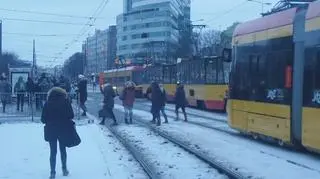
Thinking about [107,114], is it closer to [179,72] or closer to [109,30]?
[179,72]

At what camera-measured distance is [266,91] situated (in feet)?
54.6

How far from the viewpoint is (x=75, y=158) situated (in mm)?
14273

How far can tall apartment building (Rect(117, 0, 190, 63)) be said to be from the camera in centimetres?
8818

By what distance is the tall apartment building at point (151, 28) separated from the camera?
88175 millimetres

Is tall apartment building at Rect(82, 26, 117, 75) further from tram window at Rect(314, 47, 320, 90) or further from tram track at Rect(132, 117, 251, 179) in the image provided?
tram window at Rect(314, 47, 320, 90)

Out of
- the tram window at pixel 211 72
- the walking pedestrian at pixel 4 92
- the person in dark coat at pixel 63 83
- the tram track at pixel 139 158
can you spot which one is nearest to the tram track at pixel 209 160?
the tram track at pixel 139 158

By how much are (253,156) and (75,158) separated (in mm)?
4009

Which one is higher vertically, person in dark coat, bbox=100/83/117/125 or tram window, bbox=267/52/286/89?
tram window, bbox=267/52/286/89

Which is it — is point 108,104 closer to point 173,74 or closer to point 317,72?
point 317,72

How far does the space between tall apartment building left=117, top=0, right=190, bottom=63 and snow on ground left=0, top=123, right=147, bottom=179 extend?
196 feet

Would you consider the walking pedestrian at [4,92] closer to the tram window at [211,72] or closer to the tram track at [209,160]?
the tram window at [211,72]

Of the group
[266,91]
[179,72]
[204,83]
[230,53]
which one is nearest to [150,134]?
[230,53]

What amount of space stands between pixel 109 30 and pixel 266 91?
452 feet

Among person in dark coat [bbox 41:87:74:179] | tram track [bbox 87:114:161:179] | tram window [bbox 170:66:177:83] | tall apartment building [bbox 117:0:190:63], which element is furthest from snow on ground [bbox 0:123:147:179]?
tall apartment building [bbox 117:0:190:63]
